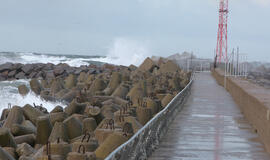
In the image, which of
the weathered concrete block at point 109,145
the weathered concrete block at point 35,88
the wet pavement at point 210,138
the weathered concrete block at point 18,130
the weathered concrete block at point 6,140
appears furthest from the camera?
the weathered concrete block at point 35,88

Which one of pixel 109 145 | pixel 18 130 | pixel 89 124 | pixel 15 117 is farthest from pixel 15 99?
pixel 109 145

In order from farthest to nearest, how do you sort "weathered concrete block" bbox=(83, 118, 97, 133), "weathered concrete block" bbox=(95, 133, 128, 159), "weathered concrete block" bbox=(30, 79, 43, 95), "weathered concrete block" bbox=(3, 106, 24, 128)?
1. "weathered concrete block" bbox=(30, 79, 43, 95)
2. "weathered concrete block" bbox=(3, 106, 24, 128)
3. "weathered concrete block" bbox=(83, 118, 97, 133)
4. "weathered concrete block" bbox=(95, 133, 128, 159)

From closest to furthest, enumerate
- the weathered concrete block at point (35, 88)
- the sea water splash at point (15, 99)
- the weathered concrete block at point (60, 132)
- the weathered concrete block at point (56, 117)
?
the weathered concrete block at point (60, 132) → the weathered concrete block at point (56, 117) → the sea water splash at point (15, 99) → the weathered concrete block at point (35, 88)

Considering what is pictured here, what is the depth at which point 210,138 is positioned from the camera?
32.3 ft

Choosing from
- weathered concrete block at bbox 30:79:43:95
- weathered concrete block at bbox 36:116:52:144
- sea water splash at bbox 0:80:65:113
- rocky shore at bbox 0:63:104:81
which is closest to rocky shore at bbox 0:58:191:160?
weathered concrete block at bbox 36:116:52:144

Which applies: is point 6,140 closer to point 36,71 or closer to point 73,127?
point 73,127

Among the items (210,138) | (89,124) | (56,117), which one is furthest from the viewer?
(56,117)

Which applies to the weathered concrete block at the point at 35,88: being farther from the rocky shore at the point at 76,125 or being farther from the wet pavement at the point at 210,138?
the wet pavement at the point at 210,138

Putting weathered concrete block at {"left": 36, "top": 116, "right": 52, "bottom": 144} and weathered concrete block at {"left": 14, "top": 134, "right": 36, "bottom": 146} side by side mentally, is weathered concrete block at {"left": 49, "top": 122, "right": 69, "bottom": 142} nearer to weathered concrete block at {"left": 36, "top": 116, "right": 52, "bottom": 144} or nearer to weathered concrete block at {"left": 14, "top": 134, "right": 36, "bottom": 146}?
weathered concrete block at {"left": 36, "top": 116, "right": 52, "bottom": 144}

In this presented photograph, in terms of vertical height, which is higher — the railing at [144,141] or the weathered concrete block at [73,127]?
the railing at [144,141]

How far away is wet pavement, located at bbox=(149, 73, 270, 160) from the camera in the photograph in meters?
8.23

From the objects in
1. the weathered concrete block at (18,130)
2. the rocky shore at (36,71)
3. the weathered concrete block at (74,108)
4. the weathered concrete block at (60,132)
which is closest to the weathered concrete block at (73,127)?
the weathered concrete block at (60,132)

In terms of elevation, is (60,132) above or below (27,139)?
above

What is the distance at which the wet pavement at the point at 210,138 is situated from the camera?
27.0 feet
